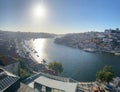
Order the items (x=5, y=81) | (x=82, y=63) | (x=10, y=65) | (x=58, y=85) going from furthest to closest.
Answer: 1. (x=82, y=63)
2. (x=10, y=65)
3. (x=58, y=85)
4. (x=5, y=81)

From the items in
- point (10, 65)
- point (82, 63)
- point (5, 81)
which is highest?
point (5, 81)

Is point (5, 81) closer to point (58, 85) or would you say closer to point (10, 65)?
point (58, 85)

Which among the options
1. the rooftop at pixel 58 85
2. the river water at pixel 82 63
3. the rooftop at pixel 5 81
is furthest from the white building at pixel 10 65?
the river water at pixel 82 63

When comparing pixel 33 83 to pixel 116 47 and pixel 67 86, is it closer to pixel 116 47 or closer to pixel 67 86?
pixel 67 86

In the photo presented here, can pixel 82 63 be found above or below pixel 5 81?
below

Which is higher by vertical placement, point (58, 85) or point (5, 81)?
point (5, 81)

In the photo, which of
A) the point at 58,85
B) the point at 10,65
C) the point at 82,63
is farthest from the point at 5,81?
the point at 82,63

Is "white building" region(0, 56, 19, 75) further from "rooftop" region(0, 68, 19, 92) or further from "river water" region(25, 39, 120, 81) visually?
"river water" region(25, 39, 120, 81)

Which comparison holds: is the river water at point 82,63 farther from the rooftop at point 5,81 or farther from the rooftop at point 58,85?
the rooftop at point 5,81

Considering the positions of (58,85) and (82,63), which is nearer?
(58,85)

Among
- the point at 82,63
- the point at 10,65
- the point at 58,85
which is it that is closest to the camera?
the point at 58,85

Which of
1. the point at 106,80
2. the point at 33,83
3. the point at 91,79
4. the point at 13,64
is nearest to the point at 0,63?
the point at 13,64
